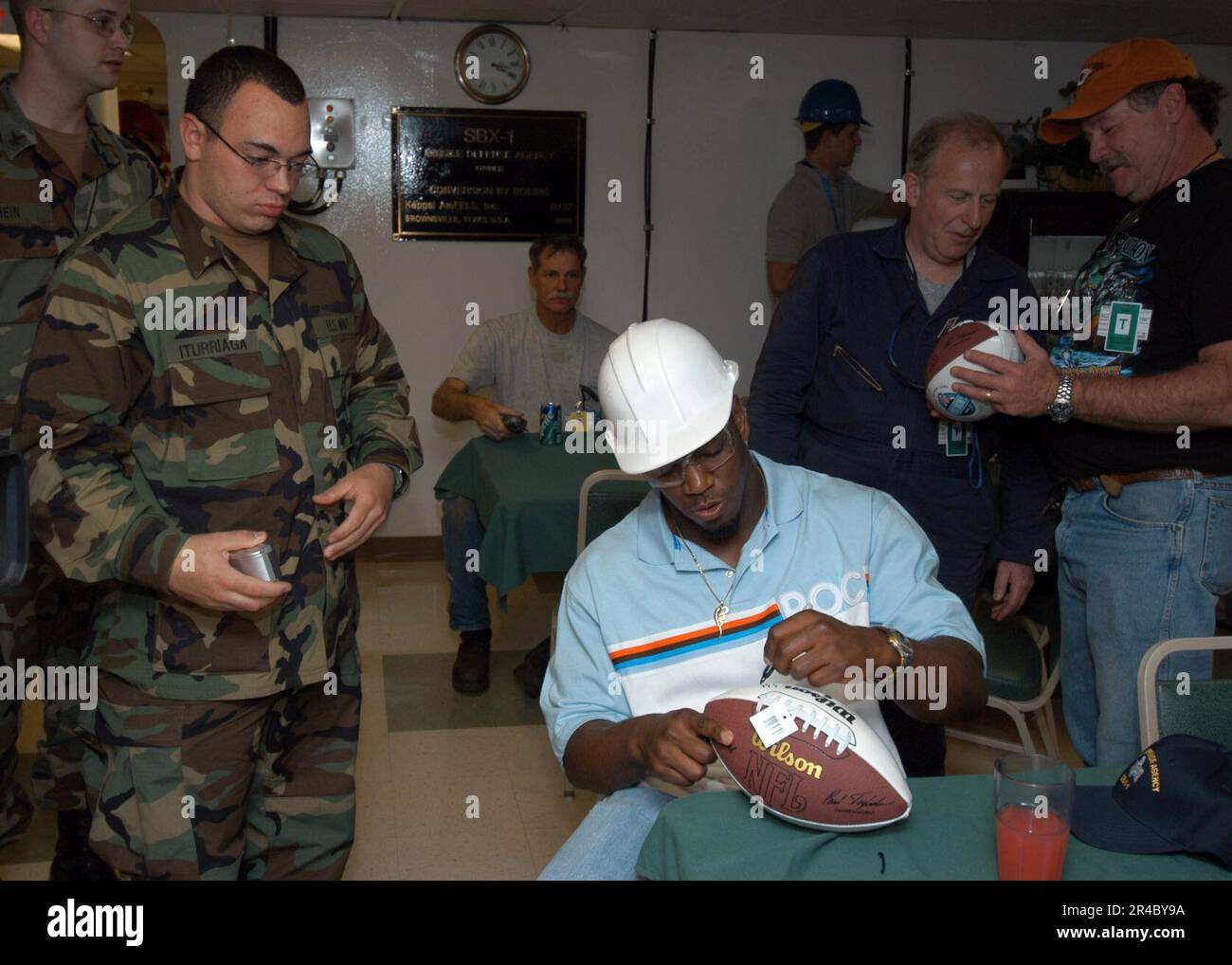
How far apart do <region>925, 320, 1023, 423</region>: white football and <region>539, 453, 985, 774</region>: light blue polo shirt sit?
0.65 metres

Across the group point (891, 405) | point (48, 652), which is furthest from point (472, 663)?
point (891, 405)

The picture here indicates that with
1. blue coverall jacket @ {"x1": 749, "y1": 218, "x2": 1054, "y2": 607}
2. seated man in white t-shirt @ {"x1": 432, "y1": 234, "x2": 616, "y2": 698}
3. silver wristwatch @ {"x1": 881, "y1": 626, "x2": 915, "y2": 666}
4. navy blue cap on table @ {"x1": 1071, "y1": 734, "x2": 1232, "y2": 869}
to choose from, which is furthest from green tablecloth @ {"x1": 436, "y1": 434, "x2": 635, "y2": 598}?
navy blue cap on table @ {"x1": 1071, "y1": 734, "x2": 1232, "y2": 869}

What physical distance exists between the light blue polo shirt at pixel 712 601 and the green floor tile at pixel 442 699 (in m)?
2.23

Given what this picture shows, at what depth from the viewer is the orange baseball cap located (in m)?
2.34

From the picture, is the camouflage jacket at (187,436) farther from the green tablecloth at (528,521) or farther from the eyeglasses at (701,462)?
the green tablecloth at (528,521)

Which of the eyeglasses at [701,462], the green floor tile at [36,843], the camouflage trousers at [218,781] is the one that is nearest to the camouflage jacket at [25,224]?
the camouflage trousers at [218,781]

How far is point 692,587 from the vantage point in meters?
1.81

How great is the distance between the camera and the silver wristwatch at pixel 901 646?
163 centimetres

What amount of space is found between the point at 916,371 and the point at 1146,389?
460mm

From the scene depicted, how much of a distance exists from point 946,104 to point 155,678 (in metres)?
5.22

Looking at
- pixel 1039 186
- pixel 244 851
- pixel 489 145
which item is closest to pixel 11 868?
pixel 244 851
